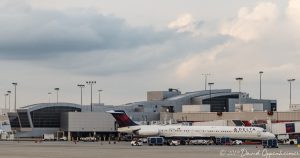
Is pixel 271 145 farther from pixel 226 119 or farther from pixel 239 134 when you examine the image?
pixel 226 119

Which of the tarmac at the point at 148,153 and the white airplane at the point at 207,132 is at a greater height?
the white airplane at the point at 207,132

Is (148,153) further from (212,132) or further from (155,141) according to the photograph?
(212,132)

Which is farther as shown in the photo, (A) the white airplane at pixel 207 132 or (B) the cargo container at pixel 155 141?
(A) the white airplane at pixel 207 132

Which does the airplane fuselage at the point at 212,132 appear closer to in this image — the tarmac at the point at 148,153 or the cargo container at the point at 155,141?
the cargo container at the point at 155,141

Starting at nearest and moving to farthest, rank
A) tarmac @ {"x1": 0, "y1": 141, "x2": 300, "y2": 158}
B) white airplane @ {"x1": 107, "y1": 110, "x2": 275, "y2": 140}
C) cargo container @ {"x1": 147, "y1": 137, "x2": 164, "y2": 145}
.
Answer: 1. tarmac @ {"x1": 0, "y1": 141, "x2": 300, "y2": 158}
2. cargo container @ {"x1": 147, "y1": 137, "x2": 164, "y2": 145}
3. white airplane @ {"x1": 107, "y1": 110, "x2": 275, "y2": 140}

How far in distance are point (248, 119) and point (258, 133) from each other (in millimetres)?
44467

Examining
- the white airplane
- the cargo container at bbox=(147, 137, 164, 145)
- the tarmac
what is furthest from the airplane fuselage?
the tarmac

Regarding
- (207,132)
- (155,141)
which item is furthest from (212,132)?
(155,141)

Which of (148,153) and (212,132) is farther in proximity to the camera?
(212,132)

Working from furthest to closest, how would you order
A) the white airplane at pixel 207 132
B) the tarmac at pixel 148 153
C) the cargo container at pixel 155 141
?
the white airplane at pixel 207 132 < the cargo container at pixel 155 141 < the tarmac at pixel 148 153

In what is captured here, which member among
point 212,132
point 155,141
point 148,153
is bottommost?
point 155,141

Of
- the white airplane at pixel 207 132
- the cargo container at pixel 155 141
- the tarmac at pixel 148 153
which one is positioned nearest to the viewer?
the tarmac at pixel 148 153

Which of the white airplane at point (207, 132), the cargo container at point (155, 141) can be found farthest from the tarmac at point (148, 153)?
the white airplane at point (207, 132)

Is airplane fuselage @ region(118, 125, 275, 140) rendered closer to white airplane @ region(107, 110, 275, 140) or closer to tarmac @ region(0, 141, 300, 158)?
white airplane @ region(107, 110, 275, 140)
